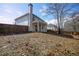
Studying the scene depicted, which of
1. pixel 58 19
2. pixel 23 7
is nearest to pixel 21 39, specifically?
pixel 23 7

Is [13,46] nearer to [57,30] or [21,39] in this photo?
[21,39]

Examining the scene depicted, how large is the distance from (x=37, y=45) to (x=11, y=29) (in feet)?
1.66

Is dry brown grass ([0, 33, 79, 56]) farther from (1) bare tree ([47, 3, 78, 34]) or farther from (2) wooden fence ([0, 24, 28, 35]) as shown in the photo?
(1) bare tree ([47, 3, 78, 34])

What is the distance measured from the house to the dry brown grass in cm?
10

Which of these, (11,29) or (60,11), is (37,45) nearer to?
(11,29)

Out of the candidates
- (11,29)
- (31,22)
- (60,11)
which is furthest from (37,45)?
(60,11)

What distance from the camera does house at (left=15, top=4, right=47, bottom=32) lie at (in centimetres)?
268

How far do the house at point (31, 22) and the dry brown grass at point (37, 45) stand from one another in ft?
0.34

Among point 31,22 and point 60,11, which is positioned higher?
point 60,11

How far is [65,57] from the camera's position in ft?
8.57

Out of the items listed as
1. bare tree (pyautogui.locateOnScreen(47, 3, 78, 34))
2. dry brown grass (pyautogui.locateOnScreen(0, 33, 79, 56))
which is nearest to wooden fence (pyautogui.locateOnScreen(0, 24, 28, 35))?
dry brown grass (pyautogui.locateOnScreen(0, 33, 79, 56))

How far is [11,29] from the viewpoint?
2.65 meters

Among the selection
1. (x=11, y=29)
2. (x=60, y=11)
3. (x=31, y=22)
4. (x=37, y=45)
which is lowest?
(x=37, y=45)

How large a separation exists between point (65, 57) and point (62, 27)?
0.50 meters
